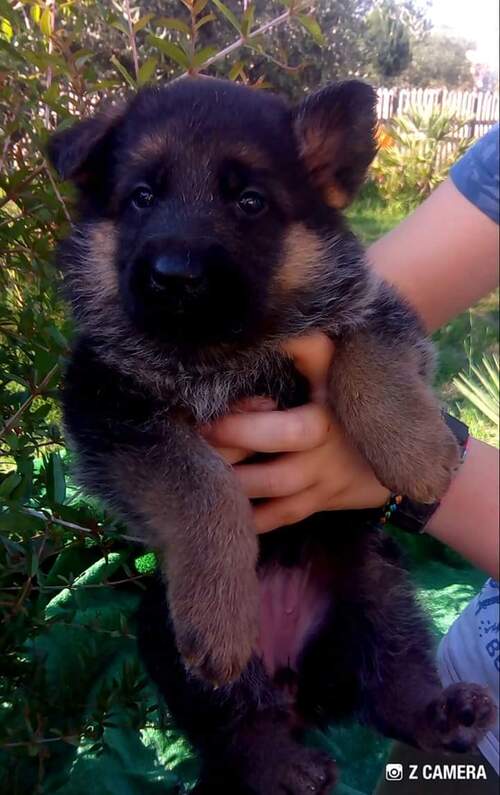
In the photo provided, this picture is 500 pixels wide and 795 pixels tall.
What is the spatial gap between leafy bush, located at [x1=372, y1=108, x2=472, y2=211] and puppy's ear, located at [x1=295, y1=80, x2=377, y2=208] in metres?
9.92

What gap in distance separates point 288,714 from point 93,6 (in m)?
2.23

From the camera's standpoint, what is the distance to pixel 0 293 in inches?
78.7

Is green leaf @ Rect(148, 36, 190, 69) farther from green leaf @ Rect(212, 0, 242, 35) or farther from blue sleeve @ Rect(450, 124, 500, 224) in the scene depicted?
blue sleeve @ Rect(450, 124, 500, 224)

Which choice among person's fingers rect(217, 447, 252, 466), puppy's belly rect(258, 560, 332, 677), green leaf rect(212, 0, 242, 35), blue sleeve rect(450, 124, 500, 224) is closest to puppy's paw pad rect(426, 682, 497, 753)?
puppy's belly rect(258, 560, 332, 677)

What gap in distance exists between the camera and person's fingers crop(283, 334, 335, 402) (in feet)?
6.47

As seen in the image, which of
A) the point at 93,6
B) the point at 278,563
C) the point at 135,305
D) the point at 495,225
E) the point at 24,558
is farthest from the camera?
the point at 495,225

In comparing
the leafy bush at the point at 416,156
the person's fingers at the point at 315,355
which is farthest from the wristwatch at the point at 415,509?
the leafy bush at the point at 416,156

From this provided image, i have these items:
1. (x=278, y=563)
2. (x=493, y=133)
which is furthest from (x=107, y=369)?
(x=493, y=133)

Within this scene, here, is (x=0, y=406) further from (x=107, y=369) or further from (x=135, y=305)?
(x=135, y=305)

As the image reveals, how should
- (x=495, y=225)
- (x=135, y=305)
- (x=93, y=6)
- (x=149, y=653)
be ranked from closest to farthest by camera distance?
1. (x=135, y=305)
2. (x=149, y=653)
3. (x=93, y=6)
4. (x=495, y=225)

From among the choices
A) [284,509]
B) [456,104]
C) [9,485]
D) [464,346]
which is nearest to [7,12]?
[9,485]

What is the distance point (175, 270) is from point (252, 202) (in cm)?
38

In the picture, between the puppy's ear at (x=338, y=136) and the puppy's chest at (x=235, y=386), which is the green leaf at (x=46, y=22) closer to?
the puppy's ear at (x=338, y=136)

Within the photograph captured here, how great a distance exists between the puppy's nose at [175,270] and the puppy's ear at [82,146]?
0.43 metres
